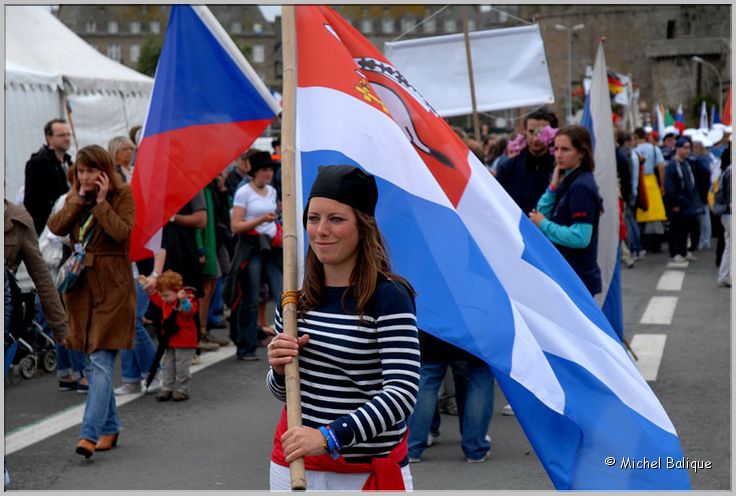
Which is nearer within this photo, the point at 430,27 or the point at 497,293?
the point at 497,293

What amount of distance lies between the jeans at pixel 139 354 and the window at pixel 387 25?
396 feet

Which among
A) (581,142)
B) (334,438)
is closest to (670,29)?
(581,142)

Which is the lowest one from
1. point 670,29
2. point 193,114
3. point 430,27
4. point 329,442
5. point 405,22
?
point 329,442

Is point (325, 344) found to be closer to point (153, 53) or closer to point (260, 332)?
point (260, 332)

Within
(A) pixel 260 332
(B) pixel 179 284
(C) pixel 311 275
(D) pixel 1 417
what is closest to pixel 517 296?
(C) pixel 311 275

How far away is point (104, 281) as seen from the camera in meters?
7.02

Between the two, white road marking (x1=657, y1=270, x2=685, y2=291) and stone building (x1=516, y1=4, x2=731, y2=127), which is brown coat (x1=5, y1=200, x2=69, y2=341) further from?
stone building (x1=516, y1=4, x2=731, y2=127)

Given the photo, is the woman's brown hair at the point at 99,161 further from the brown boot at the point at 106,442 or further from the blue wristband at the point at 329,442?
the blue wristband at the point at 329,442

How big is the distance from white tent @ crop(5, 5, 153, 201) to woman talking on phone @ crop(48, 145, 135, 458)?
435cm

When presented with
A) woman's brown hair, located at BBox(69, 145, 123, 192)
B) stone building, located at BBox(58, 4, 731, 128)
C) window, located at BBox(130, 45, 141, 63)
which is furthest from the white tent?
window, located at BBox(130, 45, 141, 63)

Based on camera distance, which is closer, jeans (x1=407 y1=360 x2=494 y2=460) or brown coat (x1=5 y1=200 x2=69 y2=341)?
brown coat (x1=5 y1=200 x2=69 y2=341)

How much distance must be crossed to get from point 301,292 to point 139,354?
5562 millimetres

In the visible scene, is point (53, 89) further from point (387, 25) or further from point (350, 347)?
point (387, 25)

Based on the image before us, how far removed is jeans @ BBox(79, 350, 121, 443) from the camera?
6.78 meters
